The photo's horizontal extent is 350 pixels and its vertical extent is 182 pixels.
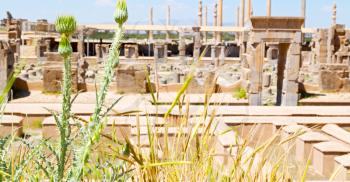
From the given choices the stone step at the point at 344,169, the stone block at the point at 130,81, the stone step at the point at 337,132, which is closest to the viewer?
the stone step at the point at 344,169

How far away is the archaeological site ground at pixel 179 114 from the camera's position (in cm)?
143

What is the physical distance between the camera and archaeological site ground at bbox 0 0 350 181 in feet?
4.68

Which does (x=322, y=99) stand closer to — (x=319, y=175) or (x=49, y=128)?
(x=319, y=175)

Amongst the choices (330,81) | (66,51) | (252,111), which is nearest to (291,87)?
(330,81)

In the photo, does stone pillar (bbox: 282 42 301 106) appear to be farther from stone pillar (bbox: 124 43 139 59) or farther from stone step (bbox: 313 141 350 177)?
stone pillar (bbox: 124 43 139 59)

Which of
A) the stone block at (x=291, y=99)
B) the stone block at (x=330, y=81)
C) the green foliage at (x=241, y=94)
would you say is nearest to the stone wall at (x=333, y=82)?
the stone block at (x=330, y=81)

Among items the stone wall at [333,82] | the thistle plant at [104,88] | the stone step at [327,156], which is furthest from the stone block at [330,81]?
the thistle plant at [104,88]

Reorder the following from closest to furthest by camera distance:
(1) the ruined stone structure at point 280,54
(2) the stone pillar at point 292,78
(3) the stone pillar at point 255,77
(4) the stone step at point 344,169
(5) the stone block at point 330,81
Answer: (4) the stone step at point 344,169, (1) the ruined stone structure at point 280,54, (3) the stone pillar at point 255,77, (2) the stone pillar at point 292,78, (5) the stone block at point 330,81

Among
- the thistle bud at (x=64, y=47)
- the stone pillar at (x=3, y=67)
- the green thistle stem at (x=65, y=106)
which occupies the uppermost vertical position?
the thistle bud at (x=64, y=47)

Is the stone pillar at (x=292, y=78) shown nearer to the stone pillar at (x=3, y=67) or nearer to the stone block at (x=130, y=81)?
the stone block at (x=130, y=81)

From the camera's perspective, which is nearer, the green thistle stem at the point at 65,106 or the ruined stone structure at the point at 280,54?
the green thistle stem at the point at 65,106

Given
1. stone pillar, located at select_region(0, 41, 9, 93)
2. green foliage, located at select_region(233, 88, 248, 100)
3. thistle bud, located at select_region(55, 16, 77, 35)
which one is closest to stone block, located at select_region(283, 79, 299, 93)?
green foliage, located at select_region(233, 88, 248, 100)

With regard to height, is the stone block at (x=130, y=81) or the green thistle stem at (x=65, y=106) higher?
the green thistle stem at (x=65, y=106)

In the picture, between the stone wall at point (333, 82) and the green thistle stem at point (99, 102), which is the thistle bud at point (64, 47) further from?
the stone wall at point (333, 82)
